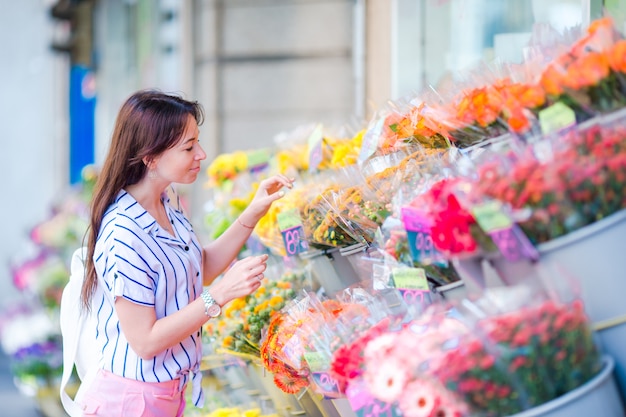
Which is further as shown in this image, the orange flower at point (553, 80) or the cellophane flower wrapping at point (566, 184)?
the orange flower at point (553, 80)

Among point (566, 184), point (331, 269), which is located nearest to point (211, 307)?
point (331, 269)

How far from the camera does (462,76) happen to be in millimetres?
2607

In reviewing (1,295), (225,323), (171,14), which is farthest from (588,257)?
(1,295)

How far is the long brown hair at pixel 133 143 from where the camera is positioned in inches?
99.1

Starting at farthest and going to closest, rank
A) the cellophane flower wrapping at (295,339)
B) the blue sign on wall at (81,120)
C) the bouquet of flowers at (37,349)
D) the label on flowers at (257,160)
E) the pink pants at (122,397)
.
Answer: the blue sign on wall at (81,120) → the bouquet of flowers at (37,349) → the label on flowers at (257,160) → the pink pants at (122,397) → the cellophane flower wrapping at (295,339)

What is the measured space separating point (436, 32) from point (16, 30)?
10522 millimetres

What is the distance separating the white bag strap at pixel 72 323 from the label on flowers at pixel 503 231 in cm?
136

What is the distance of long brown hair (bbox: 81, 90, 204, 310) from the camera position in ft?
8.26

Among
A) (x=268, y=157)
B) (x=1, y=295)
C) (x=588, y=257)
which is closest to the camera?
(x=588, y=257)

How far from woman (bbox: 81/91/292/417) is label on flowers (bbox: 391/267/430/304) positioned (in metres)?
0.44

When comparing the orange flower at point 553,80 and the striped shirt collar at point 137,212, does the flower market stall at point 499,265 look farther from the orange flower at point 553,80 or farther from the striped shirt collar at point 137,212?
the striped shirt collar at point 137,212

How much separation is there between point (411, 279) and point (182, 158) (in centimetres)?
83

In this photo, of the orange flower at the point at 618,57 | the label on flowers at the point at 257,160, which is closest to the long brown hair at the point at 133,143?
the orange flower at the point at 618,57

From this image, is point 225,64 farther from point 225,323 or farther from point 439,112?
point 439,112
